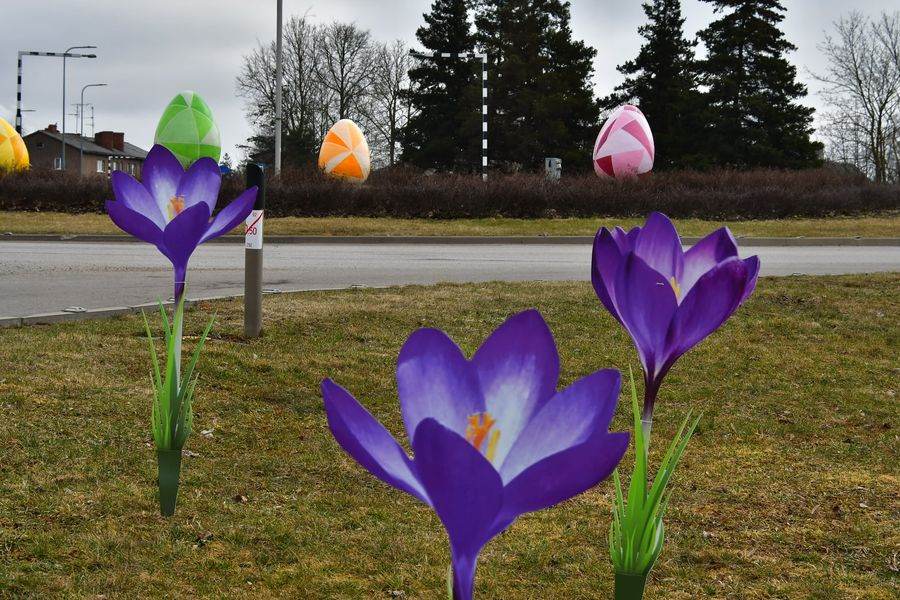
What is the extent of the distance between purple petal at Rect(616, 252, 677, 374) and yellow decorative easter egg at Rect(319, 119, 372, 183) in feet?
87.1

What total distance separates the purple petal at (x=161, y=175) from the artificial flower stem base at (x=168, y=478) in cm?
86

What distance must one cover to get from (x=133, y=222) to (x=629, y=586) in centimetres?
185

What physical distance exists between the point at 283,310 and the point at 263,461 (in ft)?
12.3

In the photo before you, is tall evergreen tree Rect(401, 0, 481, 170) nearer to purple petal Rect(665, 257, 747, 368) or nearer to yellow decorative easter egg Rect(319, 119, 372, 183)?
yellow decorative easter egg Rect(319, 119, 372, 183)

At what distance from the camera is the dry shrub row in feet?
72.3

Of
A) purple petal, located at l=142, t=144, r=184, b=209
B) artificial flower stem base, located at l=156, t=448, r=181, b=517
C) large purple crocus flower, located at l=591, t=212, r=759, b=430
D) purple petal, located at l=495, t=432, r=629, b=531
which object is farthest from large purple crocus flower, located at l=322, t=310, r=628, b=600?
artificial flower stem base, located at l=156, t=448, r=181, b=517

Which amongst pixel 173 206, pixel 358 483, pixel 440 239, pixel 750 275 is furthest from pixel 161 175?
pixel 440 239

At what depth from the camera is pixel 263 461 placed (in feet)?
15.0

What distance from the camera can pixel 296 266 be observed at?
13.2 metres

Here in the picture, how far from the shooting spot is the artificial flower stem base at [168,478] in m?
3.46

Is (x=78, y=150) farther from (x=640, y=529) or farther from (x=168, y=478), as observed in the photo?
(x=640, y=529)

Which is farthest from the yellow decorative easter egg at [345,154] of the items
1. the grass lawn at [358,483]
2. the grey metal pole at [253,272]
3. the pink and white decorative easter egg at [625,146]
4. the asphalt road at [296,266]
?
the grey metal pole at [253,272]

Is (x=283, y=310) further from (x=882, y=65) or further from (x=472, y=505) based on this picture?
(x=882, y=65)

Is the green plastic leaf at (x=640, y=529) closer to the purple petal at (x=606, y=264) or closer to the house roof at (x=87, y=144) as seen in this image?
the purple petal at (x=606, y=264)
